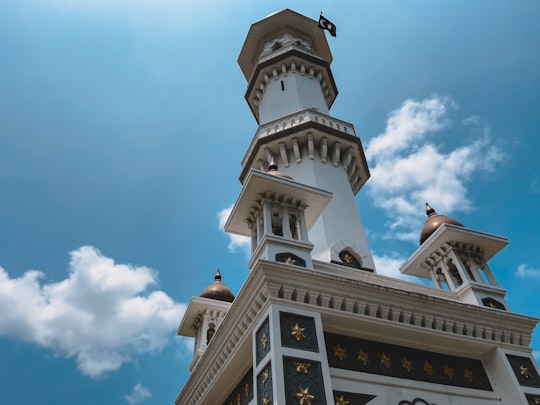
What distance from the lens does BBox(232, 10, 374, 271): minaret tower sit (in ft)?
44.9

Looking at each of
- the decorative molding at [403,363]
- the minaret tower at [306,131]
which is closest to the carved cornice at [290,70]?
the minaret tower at [306,131]

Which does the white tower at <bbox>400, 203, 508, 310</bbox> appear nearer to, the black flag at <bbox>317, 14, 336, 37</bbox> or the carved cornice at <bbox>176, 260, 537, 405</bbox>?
the carved cornice at <bbox>176, 260, 537, 405</bbox>

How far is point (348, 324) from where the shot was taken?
Answer: 8.91 meters

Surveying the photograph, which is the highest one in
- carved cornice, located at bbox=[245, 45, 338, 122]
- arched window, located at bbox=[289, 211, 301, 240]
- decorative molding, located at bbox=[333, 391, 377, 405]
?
carved cornice, located at bbox=[245, 45, 338, 122]

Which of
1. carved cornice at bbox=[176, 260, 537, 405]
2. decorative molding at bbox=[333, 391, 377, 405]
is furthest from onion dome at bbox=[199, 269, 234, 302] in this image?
decorative molding at bbox=[333, 391, 377, 405]

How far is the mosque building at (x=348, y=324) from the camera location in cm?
793

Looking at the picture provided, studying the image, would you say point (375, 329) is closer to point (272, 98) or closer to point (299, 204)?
point (299, 204)

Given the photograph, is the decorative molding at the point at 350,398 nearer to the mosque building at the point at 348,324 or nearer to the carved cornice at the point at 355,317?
the mosque building at the point at 348,324

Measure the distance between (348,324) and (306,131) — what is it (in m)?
9.03

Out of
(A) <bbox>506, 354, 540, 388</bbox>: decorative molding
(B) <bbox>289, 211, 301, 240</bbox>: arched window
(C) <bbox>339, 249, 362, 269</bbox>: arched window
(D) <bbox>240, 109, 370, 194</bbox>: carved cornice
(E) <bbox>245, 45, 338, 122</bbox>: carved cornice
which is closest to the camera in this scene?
(A) <bbox>506, 354, 540, 388</bbox>: decorative molding

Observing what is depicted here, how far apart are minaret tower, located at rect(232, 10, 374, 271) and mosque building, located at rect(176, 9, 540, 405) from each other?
17cm

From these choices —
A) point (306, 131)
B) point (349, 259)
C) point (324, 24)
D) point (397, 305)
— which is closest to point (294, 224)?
point (397, 305)

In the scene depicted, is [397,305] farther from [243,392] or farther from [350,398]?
[243,392]

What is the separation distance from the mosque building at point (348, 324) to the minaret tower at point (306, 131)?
0.17m
